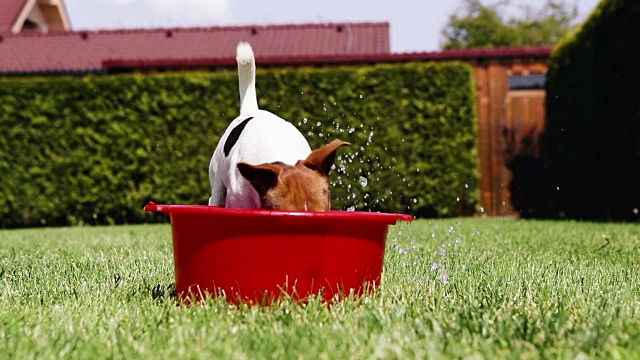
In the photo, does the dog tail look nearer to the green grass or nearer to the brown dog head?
the green grass

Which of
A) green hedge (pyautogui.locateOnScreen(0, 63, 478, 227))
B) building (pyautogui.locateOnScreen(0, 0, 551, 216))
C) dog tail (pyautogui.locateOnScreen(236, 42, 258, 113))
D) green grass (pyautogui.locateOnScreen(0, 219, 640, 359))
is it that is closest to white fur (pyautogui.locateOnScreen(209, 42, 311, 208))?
dog tail (pyautogui.locateOnScreen(236, 42, 258, 113))

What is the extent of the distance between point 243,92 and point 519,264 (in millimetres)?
1874

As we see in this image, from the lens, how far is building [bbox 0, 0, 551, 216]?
1028cm

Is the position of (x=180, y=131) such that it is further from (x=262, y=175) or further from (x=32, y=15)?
(x=32, y=15)

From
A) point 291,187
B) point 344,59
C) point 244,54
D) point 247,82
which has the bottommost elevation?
point 291,187

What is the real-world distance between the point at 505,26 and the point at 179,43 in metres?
22.2

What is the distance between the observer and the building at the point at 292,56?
10281 mm

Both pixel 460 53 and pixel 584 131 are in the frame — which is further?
pixel 460 53

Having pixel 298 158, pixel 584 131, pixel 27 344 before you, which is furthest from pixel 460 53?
pixel 27 344

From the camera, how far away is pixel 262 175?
269 cm

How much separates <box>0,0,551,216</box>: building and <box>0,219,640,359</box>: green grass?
6534 millimetres

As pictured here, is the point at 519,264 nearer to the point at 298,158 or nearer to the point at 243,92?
the point at 298,158

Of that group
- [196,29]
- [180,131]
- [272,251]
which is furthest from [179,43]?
[272,251]

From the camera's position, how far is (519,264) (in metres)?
3.71
